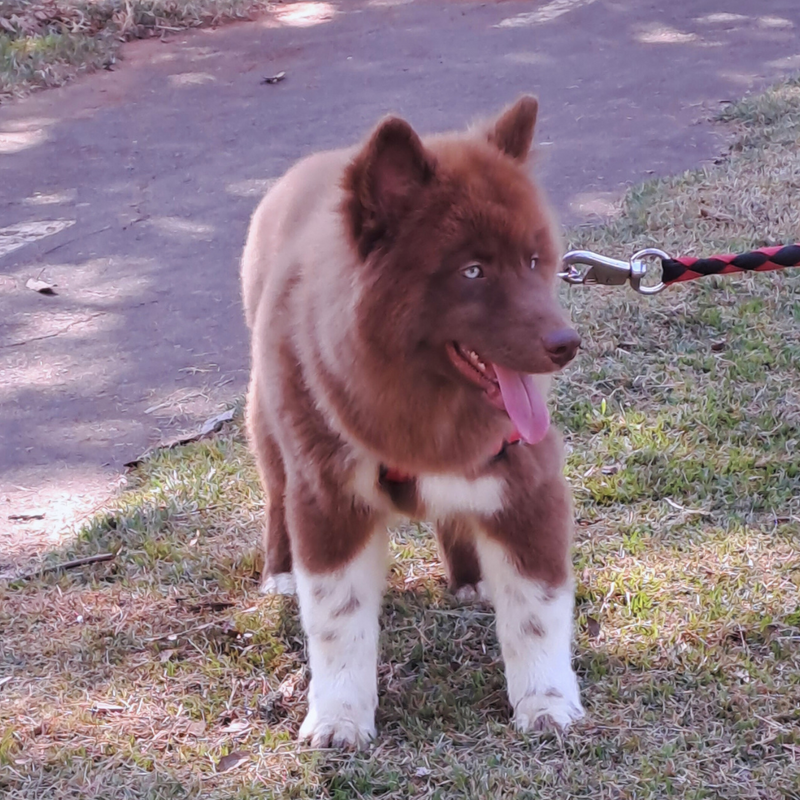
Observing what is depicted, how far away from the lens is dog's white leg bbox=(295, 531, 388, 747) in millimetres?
3000

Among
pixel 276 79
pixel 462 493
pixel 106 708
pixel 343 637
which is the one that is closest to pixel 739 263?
pixel 462 493

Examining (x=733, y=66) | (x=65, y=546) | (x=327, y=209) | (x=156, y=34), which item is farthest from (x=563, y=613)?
(x=156, y=34)

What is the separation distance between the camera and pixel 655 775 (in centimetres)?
284

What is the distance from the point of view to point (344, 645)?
303 centimetres

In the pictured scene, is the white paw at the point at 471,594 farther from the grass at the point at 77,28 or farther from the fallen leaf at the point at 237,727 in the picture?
the grass at the point at 77,28

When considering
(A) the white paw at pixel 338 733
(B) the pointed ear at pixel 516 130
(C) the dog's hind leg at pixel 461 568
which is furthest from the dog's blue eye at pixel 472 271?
(A) the white paw at pixel 338 733

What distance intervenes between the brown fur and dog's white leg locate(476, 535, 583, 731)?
0.06 meters

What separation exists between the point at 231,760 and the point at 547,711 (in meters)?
0.89

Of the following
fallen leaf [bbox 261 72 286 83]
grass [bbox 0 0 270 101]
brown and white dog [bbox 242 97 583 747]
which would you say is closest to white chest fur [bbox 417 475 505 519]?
brown and white dog [bbox 242 97 583 747]

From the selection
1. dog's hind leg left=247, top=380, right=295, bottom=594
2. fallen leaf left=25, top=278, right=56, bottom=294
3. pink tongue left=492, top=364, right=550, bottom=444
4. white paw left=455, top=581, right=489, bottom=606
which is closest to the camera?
pink tongue left=492, top=364, right=550, bottom=444

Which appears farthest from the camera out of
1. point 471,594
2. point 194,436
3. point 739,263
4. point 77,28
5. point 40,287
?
point 77,28

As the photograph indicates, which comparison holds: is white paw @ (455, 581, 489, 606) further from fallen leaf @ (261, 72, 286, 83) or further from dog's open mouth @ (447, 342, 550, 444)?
fallen leaf @ (261, 72, 286, 83)

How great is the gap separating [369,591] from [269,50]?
9.34 meters

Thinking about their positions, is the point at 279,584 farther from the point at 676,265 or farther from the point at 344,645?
the point at 676,265
